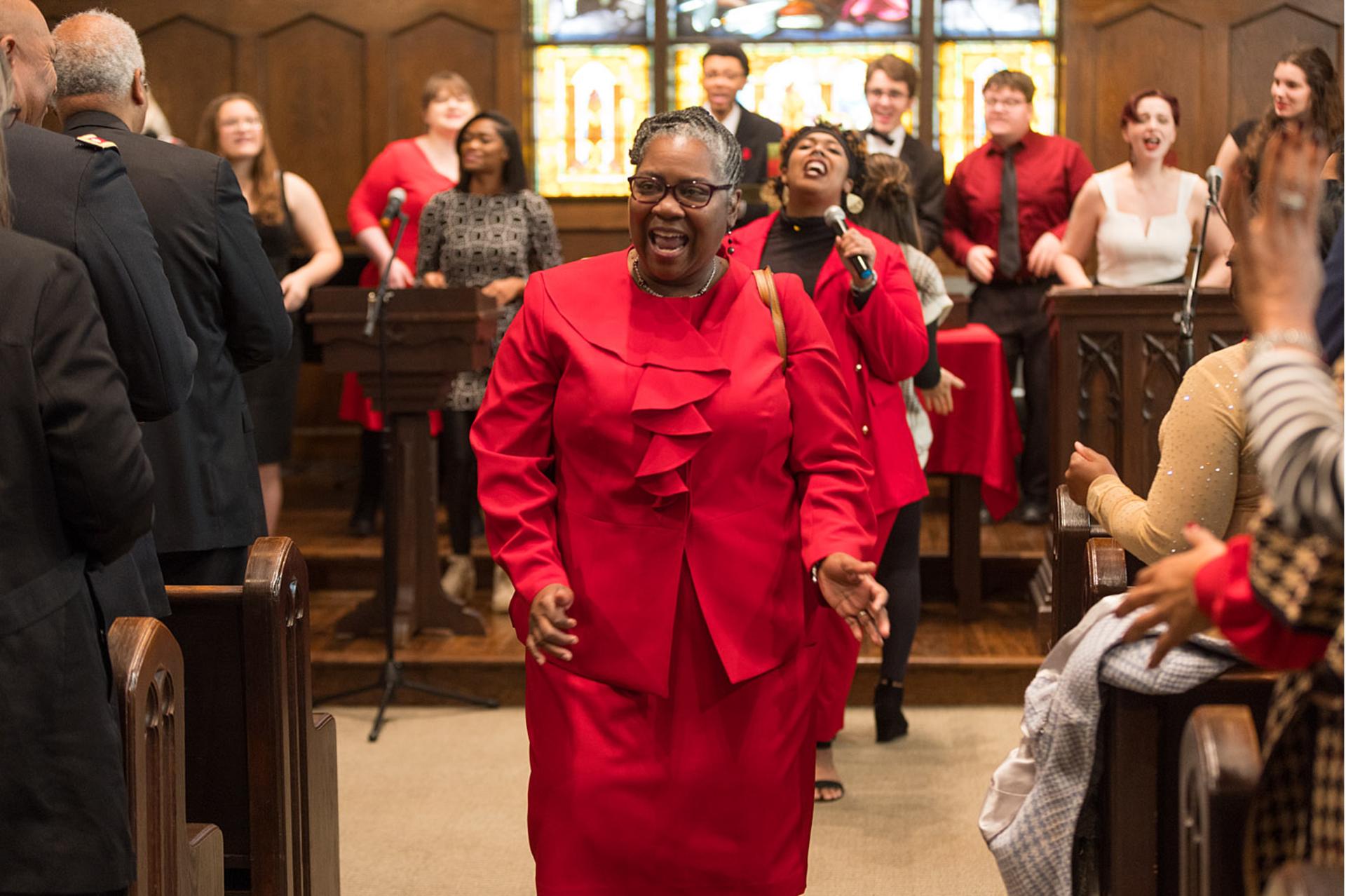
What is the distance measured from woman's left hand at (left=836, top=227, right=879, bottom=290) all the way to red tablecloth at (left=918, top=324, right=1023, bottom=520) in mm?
1687

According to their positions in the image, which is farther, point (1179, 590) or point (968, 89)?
point (968, 89)

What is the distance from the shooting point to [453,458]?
5465 mm

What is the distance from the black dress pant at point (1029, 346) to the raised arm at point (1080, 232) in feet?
1.58

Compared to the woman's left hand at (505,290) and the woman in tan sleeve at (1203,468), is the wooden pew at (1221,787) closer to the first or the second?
the woman in tan sleeve at (1203,468)

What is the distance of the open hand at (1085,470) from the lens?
2.54 metres

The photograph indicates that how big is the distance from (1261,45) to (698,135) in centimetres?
600

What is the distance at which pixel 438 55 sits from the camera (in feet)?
26.1

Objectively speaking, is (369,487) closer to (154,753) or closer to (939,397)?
(939,397)

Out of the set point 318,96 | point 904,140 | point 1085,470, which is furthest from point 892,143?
point 1085,470

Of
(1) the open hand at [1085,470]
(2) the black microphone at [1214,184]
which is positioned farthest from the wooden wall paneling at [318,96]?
(1) the open hand at [1085,470]

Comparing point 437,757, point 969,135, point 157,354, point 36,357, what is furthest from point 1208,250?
point 36,357

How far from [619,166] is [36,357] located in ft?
20.6

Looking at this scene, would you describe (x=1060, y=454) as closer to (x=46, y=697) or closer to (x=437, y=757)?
(x=437, y=757)

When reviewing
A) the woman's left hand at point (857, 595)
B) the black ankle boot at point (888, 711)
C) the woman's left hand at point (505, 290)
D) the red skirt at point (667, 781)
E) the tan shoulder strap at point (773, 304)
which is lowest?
the black ankle boot at point (888, 711)
